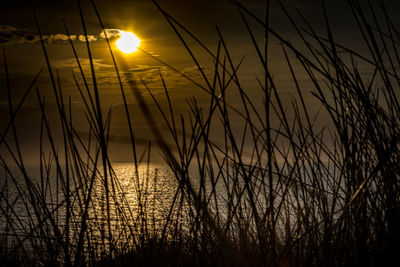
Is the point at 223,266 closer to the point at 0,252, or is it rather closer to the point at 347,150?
the point at 347,150

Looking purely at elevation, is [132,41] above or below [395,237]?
above

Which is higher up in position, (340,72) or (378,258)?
(340,72)

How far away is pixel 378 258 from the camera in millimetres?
824

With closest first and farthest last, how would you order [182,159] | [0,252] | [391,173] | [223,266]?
[391,173] → [182,159] → [223,266] → [0,252]

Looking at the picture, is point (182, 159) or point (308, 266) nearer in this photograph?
point (308, 266)

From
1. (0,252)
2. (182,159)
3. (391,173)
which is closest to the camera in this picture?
→ (391,173)

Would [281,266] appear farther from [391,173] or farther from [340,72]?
[340,72]

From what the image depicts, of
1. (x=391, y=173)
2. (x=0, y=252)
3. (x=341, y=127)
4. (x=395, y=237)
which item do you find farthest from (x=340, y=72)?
(x=0, y=252)

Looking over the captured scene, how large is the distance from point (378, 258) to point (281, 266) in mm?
276

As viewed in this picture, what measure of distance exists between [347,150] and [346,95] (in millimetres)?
234

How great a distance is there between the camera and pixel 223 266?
1.17 meters

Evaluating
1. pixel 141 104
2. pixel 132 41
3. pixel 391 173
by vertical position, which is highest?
pixel 132 41

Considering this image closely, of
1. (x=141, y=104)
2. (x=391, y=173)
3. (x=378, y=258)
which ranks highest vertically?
(x=141, y=104)

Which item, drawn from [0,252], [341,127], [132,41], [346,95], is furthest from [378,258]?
[0,252]
